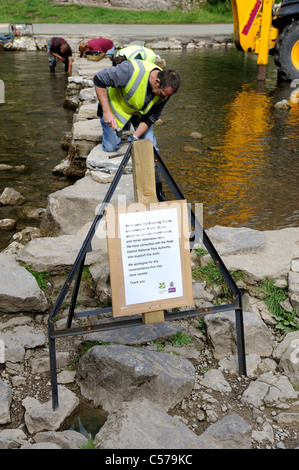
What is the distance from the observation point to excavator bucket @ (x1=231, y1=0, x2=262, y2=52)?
9.70 m

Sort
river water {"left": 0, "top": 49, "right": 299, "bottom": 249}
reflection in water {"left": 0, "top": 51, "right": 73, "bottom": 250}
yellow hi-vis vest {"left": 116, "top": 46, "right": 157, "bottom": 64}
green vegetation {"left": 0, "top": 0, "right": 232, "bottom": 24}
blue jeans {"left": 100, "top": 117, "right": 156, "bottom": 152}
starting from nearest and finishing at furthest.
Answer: yellow hi-vis vest {"left": 116, "top": 46, "right": 157, "bottom": 64}
blue jeans {"left": 100, "top": 117, "right": 156, "bottom": 152}
river water {"left": 0, "top": 49, "right": 299, "bottom": 249}
reflection in water {"left": 0, "top": 51, "right": 73, "bottom": 250}
green vegetation {"left": 0, "top": 0, "right": 232, "bottom": 24}

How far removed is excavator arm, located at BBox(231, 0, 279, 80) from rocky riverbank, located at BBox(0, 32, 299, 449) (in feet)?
23.2

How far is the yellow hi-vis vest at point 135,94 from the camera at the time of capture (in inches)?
157

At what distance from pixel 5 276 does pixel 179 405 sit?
144 centimetres

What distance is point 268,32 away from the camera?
9898 mm

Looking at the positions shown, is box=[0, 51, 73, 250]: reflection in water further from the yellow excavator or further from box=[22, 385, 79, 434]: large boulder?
the yellow excavator

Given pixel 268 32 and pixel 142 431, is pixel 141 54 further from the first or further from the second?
pixel 268 32

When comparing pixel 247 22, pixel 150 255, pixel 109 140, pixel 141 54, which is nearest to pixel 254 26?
pixel 247 22

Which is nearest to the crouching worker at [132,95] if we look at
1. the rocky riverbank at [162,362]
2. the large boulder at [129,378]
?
the rocky riverbank at [162,362]

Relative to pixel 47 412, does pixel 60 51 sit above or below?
above

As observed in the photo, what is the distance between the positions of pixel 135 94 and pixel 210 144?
3.20 m

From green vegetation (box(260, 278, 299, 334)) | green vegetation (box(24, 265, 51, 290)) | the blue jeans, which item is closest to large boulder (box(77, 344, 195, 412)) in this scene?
green vegetation (box(260, 278, 299, 334))

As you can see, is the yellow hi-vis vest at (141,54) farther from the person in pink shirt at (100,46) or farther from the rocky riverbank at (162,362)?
the person in pink shirt at (100,46)
